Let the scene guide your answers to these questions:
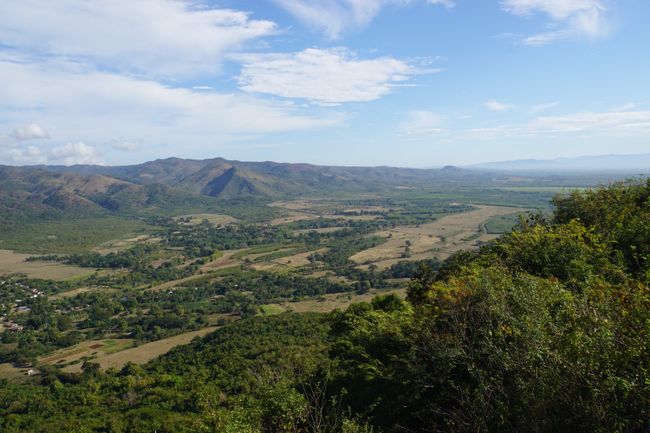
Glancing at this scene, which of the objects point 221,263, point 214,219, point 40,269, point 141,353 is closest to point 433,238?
point 221,263

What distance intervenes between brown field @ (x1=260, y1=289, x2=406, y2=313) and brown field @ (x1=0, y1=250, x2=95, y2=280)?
5571 centimetres

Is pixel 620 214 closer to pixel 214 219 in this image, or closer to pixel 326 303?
pixel 326 303

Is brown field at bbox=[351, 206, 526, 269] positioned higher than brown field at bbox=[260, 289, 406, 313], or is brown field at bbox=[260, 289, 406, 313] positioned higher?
brown field at bbox=[351, 206, 526, 269]

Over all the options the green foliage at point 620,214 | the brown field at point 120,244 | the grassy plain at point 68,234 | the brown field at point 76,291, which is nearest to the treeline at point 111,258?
the brown field at point 120,244

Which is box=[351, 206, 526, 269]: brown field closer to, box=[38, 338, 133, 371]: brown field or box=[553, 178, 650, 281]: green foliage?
box=[38, 338, 133, 371]: brown field

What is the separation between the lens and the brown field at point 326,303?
205 ft

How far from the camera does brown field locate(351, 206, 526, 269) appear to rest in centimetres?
9619

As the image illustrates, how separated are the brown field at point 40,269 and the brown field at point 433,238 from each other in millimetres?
65215

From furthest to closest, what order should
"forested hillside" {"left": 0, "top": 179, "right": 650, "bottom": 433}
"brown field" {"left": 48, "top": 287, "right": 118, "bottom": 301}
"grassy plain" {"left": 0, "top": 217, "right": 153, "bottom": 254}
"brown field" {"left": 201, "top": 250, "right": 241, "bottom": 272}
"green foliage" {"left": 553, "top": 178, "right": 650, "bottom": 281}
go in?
"grassy plain" {"left": 0, "top": 217, "right": 153, "bottom": 254} < "brown field" {"left": 201, "top": 250, "right": 241, "bottom": 272} < "brown field" {"left": 48, "top": 287, "right": 118, "bottom": 301} < "green foliage" {"left": 553, "top": 178, "right": 650, "bottom": 281} < "forested hillside" {"left": 0, "top": 179, "right": 650, "bottom": 433}

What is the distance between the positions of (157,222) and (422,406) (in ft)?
603

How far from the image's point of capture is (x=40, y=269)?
98.6 meters

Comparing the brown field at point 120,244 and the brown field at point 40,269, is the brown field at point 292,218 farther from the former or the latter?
Result: the brown field at point 40,269

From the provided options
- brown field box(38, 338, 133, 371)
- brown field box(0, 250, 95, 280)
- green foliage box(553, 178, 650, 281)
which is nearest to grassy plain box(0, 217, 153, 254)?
brown field box(0, 250, 95, 280)

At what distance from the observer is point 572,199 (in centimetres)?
2492
